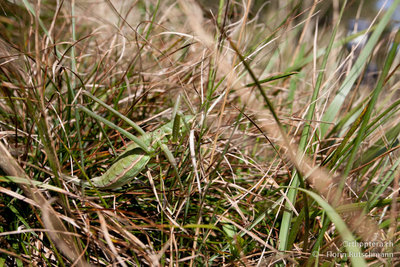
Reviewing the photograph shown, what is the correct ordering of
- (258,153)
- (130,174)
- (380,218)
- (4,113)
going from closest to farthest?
(130,174) < (380,218) < (4,113) < (258,153)

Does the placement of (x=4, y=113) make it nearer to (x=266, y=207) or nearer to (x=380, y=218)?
(x=266, y=207)

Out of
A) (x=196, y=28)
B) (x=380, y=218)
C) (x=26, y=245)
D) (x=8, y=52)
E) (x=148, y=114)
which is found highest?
(x=196, y=28)

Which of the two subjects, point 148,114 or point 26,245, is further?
point 148,114

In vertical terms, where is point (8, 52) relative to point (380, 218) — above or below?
above

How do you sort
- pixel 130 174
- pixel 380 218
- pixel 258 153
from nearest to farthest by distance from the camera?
pixel 130 174, pixel 380 218, pixel 258 153

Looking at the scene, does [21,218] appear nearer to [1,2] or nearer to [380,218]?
[1,2]

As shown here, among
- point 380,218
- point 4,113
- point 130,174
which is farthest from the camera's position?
point 4,113

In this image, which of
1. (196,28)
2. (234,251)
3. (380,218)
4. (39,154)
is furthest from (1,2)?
(380,218)

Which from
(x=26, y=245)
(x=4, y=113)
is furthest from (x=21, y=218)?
(x=4, y=113)

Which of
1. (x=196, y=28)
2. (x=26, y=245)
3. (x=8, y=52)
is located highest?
(x=196, y=28)
